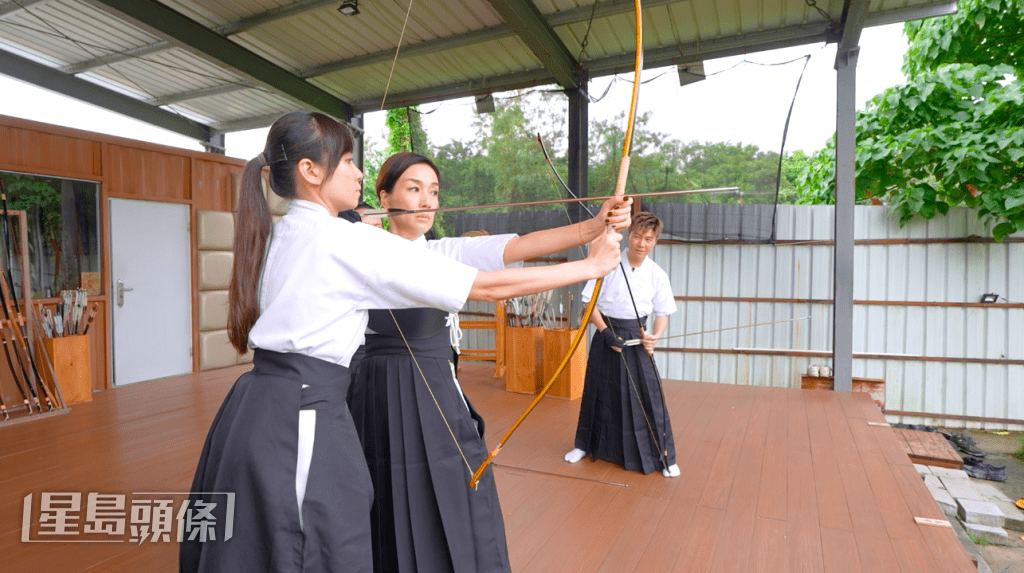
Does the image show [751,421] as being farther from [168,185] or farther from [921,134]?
[168,185]

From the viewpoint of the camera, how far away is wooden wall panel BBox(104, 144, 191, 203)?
446 cm

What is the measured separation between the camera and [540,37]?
3.96 metres

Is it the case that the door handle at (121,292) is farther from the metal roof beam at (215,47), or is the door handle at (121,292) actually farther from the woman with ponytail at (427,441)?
the woman with ponytail at (427,441)

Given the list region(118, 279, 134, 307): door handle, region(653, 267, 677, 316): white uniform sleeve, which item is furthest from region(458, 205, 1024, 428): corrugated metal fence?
region(118, 279, 134, 307): door handle

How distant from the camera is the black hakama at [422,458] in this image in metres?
1.16

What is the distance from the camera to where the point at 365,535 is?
928 millimetres

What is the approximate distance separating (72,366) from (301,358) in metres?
4.18

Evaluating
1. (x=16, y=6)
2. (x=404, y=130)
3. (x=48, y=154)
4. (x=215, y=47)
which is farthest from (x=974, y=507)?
(x=16, y=6)

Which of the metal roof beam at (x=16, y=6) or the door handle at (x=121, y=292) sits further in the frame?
the door handle at (x=121, y=292)

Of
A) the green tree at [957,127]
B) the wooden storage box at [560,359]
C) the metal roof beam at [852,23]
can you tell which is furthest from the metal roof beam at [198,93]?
the green tree at [957,127]

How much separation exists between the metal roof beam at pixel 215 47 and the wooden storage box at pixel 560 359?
2.46 metres

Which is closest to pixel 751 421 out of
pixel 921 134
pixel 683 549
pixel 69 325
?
pixel 683 549

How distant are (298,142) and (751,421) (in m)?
3.47

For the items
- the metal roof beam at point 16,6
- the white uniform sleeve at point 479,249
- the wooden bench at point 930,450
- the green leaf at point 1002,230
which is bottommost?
the wooden bench at point 930,450
